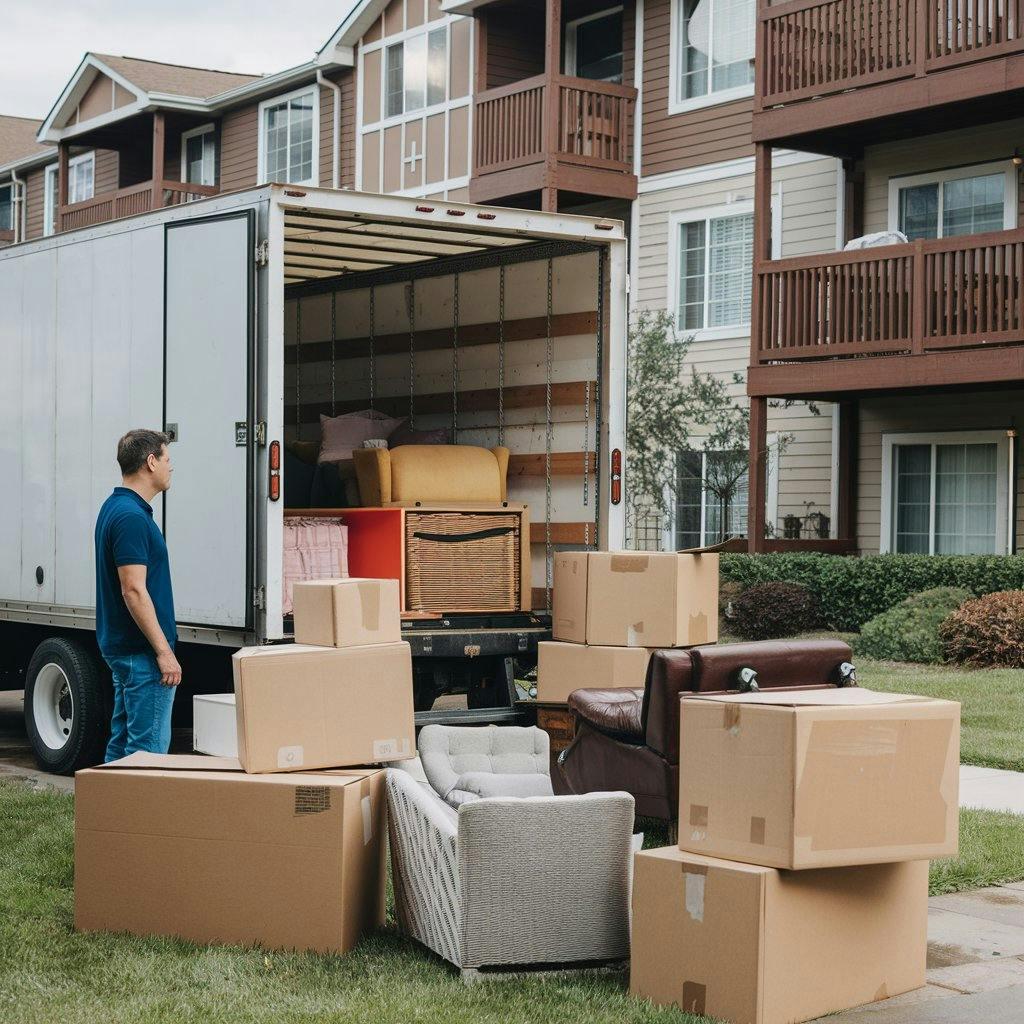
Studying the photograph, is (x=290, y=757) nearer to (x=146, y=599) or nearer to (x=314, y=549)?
(x=146, y=599)

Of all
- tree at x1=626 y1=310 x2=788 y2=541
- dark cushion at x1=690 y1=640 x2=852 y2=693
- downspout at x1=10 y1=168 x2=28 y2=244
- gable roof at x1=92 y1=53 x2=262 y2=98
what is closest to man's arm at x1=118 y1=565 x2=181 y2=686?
dark cushion at x1=690 y1=640 x2=852 y2=693

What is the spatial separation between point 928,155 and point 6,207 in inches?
1117

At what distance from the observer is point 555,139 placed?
20391 millimetres

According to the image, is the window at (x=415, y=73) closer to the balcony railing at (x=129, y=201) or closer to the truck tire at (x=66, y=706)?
the balcony railing at (x=129, y=201)

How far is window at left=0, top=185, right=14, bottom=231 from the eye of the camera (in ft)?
129

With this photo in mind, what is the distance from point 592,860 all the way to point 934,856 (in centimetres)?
107

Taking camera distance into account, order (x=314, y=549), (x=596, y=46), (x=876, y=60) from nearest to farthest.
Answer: (x=314, y=549) → (x=876, y=60) → (x=596, y=46)

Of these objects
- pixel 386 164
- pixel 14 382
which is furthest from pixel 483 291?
pixel 386 164

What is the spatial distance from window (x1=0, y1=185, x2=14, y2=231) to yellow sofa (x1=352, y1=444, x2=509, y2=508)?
32388 mm

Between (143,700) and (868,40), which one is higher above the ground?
(868,40)

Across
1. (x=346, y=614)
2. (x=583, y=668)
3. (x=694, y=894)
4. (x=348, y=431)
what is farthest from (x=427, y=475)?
(x=694, y=894)

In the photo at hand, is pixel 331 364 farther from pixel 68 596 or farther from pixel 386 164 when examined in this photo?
pixel 386 164

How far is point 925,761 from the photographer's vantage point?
15.8ft

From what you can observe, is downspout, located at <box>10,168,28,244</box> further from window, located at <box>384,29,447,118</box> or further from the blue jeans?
the blue jeans
